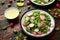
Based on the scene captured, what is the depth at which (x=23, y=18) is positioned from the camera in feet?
4.16

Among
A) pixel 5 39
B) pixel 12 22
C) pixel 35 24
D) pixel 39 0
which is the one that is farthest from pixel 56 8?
pixel 5 39

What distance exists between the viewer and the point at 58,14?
1337mm

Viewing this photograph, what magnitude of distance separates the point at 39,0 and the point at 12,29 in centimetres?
38

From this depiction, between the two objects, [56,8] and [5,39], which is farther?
[56,8]

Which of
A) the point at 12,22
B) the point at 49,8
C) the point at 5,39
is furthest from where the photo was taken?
the point at 49,8

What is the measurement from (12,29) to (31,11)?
0.23 metres

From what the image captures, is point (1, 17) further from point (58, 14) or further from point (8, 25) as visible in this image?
point (58, 14)

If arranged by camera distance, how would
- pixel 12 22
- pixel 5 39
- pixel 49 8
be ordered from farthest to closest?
pixel 49 8 < pixel 12 22 < pixel 5 39

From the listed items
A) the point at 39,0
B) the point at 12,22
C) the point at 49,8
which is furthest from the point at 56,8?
the point at 12,22

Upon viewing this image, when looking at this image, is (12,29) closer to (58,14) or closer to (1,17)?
(1,17)

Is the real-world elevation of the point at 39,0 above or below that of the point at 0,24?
above

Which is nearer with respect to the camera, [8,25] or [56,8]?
[8,25]

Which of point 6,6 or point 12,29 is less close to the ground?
point 6,6

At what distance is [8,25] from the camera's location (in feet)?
4.17
